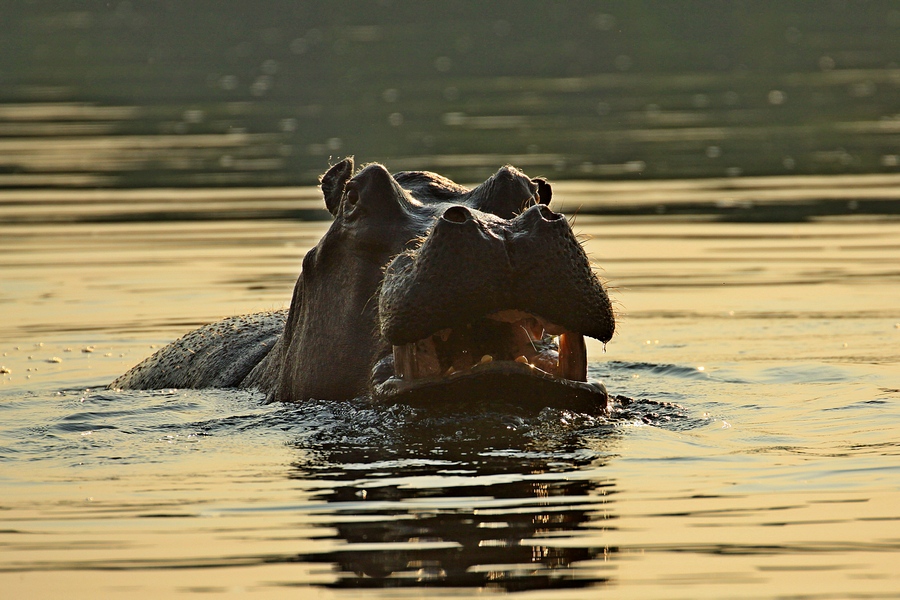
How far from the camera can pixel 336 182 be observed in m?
8.66

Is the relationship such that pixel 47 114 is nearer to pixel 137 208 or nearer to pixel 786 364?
pixel 137 208

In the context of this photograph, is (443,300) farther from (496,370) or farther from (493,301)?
(496,370)

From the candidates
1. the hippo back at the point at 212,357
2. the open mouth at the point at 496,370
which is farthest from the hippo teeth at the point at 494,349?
the hippo back at the point at 212,357

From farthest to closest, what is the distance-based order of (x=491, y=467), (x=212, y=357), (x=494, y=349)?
(x=212, y=357) → (x=494, y=349) → (x=491, y=467)

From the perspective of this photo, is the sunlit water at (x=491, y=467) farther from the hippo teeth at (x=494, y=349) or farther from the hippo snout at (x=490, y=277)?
the hippo snout at (x=490, y=277)

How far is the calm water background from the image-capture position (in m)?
5.75

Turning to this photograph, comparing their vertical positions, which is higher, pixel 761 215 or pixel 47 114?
pixel 47 114

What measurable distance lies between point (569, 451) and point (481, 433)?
1.39 feet

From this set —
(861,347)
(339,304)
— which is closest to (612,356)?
(861,347)

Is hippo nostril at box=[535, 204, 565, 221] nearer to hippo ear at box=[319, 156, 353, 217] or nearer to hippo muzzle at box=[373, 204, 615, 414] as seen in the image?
hippo muzzle at box=[373, 204, 615, 414]

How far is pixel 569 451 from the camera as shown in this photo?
293 inches

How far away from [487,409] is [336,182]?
1872mm

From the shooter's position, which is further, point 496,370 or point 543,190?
point 543,190

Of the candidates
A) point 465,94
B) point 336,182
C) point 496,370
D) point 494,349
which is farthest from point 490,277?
point 465,94
